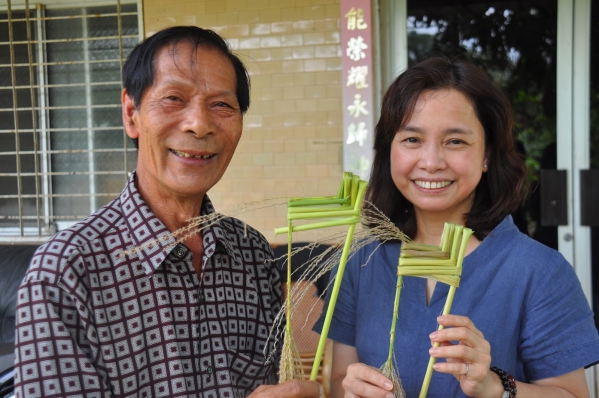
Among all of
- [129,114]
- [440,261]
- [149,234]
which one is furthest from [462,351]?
[129,114]

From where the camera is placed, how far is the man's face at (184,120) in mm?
1311

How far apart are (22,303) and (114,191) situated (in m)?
3.39

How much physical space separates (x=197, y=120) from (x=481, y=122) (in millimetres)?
715

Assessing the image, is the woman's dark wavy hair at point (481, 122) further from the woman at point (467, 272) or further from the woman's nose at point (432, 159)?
the woman's nose at point (432, 159)

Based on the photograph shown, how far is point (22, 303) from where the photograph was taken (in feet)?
3.69

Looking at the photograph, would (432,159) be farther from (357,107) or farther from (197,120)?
(357,107)

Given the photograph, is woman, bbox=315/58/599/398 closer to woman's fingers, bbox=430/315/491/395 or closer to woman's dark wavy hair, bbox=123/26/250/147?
woman's fingers, bbox=430/315/491/395

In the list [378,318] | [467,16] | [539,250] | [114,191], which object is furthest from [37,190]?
[539,250]

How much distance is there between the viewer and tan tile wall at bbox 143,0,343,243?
374 centimetres

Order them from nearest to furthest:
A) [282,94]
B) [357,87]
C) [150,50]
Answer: [150,50]
[357,87]
[282,94]

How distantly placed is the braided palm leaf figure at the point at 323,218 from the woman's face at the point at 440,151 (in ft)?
0.98

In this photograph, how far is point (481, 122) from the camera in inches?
58.4

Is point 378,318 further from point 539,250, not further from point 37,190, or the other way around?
point 37,190

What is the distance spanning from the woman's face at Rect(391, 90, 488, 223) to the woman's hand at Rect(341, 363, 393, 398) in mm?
458
